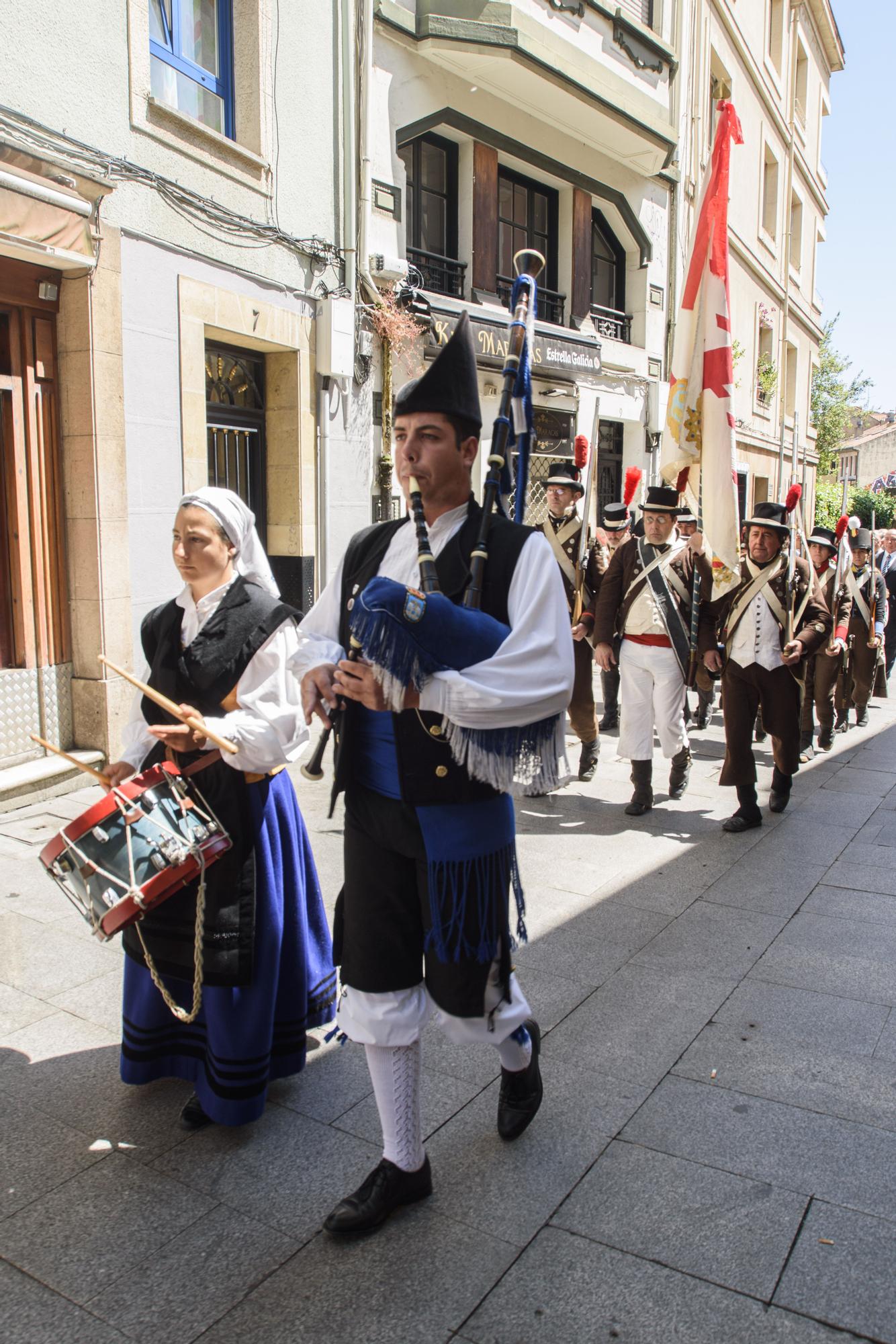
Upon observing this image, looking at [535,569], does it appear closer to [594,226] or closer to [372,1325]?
[372,1325]

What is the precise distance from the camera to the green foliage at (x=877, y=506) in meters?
28.1

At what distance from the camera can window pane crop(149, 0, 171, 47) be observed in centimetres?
727

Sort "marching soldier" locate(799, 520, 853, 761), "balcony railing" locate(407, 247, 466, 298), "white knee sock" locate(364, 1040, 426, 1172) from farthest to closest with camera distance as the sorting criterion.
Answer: "balcony railing" locate(407, 247, 466, 298) → "marching soldier" locate(799, 520, 853, 761) → "white knee sock" locate(364, 1040, 426, 1172)

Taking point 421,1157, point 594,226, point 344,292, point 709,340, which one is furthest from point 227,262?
point 594,226

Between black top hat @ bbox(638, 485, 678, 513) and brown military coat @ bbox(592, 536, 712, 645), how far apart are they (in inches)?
11.1

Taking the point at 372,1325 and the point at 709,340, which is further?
the point at 709,340

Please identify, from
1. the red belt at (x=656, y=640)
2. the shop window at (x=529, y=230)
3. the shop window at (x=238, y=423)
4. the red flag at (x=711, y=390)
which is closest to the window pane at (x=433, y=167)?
the shop window at (x=529, y=230)

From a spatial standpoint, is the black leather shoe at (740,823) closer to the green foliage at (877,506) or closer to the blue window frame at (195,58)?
the blue window frame at (195,58)

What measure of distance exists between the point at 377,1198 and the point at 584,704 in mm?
5023

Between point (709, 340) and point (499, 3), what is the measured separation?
6.27 meters

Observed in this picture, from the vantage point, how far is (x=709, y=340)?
6.52m

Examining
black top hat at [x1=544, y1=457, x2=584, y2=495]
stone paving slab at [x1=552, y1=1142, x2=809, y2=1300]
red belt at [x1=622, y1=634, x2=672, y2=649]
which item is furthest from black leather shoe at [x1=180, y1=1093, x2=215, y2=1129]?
black top hat at [x1=544, y1=457, x2=584, y2=495]

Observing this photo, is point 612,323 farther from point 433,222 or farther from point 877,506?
point 877,506

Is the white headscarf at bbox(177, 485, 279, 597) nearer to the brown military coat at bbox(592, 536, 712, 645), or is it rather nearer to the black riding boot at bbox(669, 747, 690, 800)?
the brown military coat at bbox(592, 536, 712, 645)
